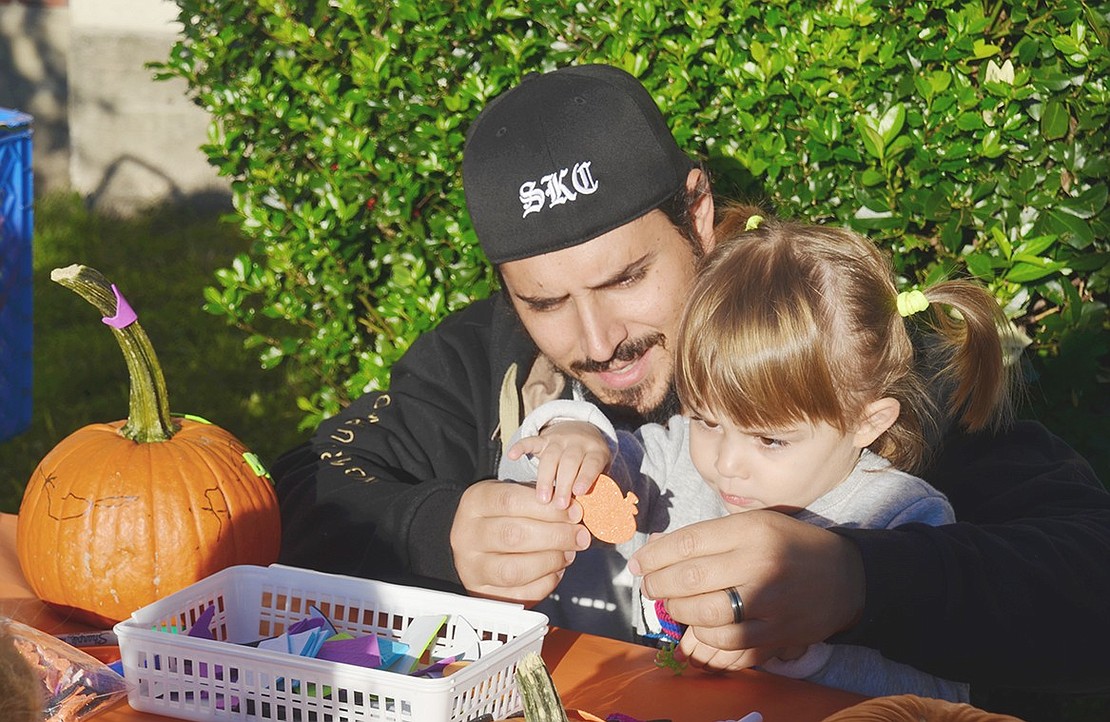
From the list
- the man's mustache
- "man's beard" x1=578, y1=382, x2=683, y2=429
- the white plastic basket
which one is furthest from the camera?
"man's beard" x1=578, y1=382, x2=683, y2=429

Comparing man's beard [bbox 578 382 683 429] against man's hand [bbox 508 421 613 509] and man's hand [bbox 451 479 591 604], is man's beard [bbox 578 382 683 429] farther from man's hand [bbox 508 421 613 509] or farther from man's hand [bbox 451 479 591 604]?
man's hand [bbox 451 479 591 604]

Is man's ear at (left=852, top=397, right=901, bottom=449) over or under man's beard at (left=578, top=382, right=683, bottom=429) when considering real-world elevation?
over

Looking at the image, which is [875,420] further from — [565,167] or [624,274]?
[565,167]

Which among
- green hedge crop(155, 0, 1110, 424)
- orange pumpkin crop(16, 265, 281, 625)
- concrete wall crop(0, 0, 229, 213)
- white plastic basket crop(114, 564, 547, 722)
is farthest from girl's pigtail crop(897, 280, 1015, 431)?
concrete wall crop(0, 0, 229, 213)

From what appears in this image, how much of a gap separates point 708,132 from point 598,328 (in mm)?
840

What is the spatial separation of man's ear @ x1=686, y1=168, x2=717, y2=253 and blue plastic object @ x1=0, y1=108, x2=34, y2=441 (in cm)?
272

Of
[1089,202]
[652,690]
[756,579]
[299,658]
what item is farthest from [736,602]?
[1089,202]

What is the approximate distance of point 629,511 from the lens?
1.91 m

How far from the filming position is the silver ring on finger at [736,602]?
5.50 ft

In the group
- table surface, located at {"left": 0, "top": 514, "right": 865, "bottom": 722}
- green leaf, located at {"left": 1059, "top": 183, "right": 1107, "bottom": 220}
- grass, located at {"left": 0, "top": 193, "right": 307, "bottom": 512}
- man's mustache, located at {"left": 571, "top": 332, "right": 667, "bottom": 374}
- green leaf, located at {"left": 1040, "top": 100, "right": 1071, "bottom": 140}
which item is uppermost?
green leaf, located at {"left": 1040, "top": 100, "right": 1071, "bottom": 140}

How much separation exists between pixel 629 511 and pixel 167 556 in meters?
0.80

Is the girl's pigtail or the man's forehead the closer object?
the girl's pigtail

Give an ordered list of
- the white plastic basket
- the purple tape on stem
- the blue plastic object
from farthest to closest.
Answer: the blue plastic object → the purple tape on stem → the white plastic basket

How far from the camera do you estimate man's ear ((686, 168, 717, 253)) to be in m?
2.62
